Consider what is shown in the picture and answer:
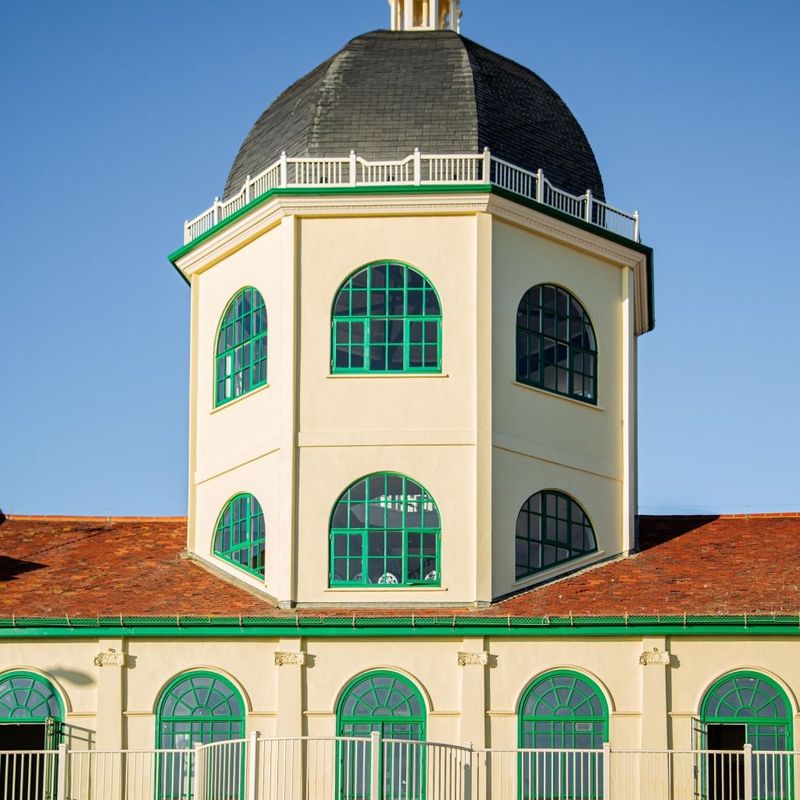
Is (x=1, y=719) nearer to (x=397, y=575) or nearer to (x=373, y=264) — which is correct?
(x=397, y=575)

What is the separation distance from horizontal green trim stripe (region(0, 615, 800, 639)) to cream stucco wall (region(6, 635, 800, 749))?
0.16m

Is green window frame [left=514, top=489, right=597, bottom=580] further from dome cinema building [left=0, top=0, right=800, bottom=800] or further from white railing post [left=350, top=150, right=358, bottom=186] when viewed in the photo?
white railing post [left=350, top=150, right=358, bottom=186]

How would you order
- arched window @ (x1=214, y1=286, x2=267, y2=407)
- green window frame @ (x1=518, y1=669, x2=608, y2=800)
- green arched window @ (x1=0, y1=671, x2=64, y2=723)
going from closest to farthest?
green window frame @ (x1=518, y1=669, x2=608, y2=800)
green arched window @ (x1=0, y1=671, x2=64, y2=723)
arched window @ (x1=214, y1=286, x2=267, y2=407)

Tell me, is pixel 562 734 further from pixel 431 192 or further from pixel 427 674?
pixel 431 192

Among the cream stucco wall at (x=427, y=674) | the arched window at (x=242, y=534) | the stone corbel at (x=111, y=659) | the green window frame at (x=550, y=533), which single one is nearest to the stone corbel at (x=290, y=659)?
the cream stucco wall at (x=427, y=674)

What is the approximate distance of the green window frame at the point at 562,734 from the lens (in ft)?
119

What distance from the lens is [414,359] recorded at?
40250mm

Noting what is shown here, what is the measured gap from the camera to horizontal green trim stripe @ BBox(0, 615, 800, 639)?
3706 cm

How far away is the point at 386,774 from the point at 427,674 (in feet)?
6.46

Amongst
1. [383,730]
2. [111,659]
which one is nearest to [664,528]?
[383,730]

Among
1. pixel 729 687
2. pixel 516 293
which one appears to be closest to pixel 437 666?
pixel 729 687

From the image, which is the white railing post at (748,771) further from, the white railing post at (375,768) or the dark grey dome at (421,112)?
the dark grey dome at (421,112)

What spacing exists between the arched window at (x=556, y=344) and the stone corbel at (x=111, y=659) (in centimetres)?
937

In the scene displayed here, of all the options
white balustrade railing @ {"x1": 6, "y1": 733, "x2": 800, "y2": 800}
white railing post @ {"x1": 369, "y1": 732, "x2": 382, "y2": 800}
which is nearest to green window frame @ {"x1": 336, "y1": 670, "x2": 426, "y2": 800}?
white balustrade railing @ {"x1": 6, "y1": 733, "x2": 800, "y2": 800}
